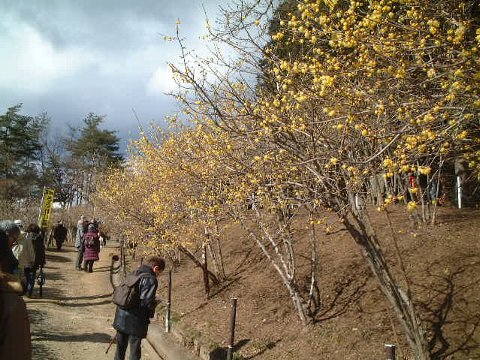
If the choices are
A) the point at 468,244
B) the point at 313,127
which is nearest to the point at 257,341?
the point at 313,127

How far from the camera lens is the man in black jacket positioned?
503 cm

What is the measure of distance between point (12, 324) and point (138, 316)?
10.1ft

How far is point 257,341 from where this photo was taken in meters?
6.91

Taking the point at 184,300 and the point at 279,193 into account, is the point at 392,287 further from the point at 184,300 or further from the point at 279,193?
the point at 184,300

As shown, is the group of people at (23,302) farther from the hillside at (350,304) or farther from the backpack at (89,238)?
the backpack at (89,238)

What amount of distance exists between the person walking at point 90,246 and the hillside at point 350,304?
5083 mm

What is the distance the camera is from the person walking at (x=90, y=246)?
47.5ft

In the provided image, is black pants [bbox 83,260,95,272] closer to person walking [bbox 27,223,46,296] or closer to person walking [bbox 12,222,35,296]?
person walking [bbox 27,223,46,296]

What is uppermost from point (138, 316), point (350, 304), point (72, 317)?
point (138, 316)

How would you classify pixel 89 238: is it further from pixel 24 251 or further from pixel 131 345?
pixel 131 345

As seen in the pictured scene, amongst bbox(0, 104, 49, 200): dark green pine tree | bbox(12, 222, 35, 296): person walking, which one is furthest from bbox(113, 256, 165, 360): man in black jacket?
bbox(0, 104, 49, 200): dark green pine tree

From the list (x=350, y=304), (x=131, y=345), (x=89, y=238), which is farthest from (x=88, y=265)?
(x=350, y=304)

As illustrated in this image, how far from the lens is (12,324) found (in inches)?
84.9

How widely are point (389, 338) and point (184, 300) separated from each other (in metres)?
5.77
